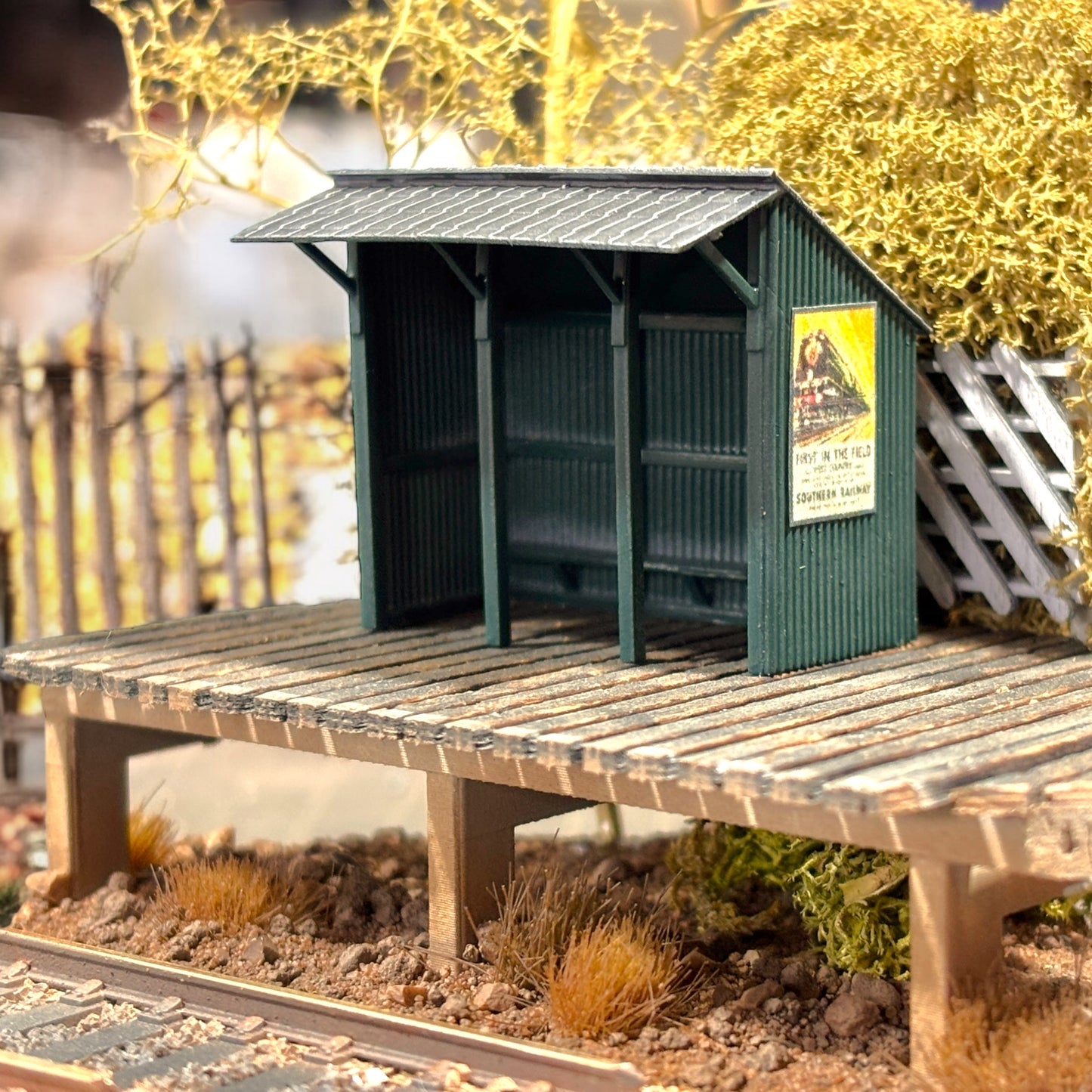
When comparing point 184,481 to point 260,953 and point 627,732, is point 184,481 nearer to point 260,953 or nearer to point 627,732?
point 260,953

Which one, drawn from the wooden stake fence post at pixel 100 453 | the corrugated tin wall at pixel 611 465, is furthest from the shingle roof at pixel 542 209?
the wooden stake fence post at pixel 100 453

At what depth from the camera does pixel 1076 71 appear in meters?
8.16

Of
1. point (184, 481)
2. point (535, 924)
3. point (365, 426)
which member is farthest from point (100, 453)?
point (535, 924)

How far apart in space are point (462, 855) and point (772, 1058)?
5.02 feet

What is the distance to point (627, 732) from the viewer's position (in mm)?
6832

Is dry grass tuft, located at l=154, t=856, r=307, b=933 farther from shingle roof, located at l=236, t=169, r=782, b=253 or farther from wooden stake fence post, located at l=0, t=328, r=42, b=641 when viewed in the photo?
wooden stake fence post, located at l=0, t=328, r=42, b=641

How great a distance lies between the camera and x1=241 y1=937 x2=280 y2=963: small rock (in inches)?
310

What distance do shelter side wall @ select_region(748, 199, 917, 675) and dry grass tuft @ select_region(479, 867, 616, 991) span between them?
3.63 feet

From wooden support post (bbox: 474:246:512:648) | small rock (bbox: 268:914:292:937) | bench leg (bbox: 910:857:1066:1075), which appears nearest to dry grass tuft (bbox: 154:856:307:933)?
small rock (bbox: 268:914:292:937)

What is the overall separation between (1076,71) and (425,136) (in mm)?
4708

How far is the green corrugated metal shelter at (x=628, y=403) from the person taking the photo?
7.46m

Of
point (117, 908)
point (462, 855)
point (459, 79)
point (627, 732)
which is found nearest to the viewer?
point (627, 732)

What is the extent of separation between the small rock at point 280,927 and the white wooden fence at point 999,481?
3109 millimetres

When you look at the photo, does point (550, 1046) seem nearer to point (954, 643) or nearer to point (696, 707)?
point (696, 707)
